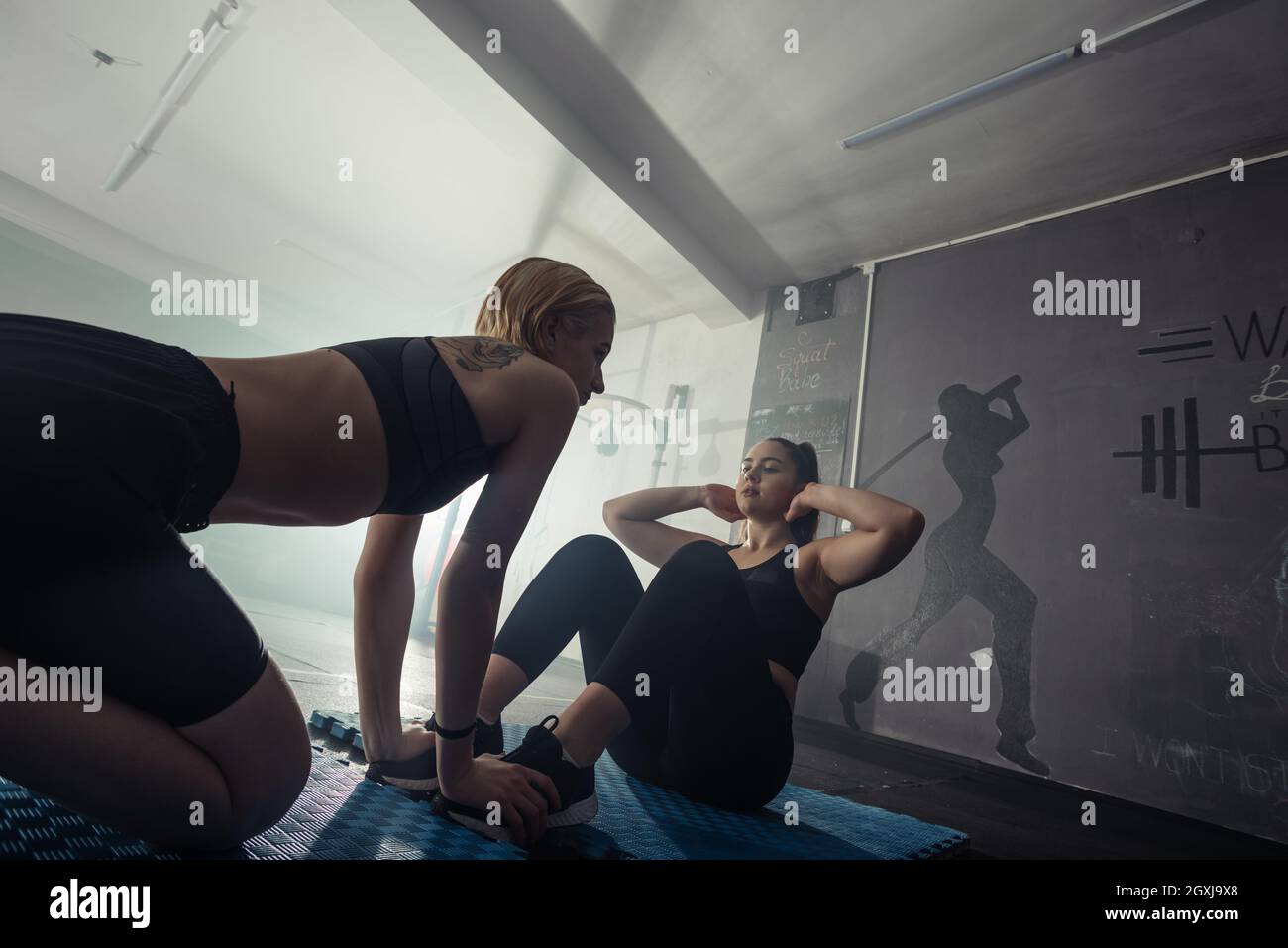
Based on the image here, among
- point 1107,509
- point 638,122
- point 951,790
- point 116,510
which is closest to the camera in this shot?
point 116,510

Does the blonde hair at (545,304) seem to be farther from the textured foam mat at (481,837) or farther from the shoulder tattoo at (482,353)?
the textured foam mat at (481,837)

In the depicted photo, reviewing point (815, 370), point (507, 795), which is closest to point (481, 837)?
point (507, 795)

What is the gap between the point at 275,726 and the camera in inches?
28.0

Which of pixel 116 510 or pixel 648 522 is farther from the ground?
pixel 648 522

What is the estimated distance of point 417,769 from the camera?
1.07m

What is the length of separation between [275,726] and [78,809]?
18cm

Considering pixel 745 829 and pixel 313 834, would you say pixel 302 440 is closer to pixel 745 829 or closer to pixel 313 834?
pixel 313 834

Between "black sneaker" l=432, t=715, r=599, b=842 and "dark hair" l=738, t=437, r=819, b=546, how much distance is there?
0.89 meters

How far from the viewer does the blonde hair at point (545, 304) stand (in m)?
1.06

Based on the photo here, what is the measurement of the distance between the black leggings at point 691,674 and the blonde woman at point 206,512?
0.99 feet

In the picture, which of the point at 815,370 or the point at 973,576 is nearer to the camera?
the point at 973,576

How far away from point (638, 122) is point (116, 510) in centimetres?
340
